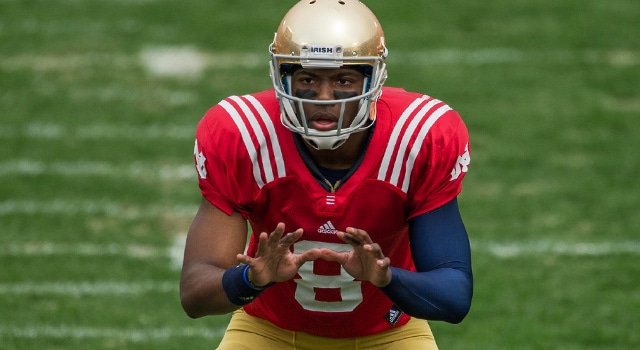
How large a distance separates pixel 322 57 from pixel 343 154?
1.14ft

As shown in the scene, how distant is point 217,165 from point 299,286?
48 centimetres

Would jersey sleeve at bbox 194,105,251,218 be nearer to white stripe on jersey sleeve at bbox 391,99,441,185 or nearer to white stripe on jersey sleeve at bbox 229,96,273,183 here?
white stripe on jersey sleeve at bbox 229,96,273,183

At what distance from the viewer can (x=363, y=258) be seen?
3.46 metres

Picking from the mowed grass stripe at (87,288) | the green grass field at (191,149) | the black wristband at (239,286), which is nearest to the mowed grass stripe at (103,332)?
the green grass field at (191,149)

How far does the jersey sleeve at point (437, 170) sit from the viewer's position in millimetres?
3775

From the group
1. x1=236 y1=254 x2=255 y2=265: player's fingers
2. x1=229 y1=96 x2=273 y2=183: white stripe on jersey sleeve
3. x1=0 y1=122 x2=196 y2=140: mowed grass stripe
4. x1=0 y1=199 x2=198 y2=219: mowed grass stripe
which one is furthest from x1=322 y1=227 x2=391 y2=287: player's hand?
x1=0 y1=122 x2=196 y2=140: mowed grass stripe

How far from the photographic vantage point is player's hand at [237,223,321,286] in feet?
11.3

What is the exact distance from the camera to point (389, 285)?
11.6ft

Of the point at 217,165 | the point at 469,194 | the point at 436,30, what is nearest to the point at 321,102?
the point at 217,165

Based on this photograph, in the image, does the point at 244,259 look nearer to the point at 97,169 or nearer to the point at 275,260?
the point at 275,260

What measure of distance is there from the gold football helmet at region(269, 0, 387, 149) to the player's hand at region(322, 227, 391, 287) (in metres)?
0.38

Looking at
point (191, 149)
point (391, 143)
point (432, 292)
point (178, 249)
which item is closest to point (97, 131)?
point (191, 149)

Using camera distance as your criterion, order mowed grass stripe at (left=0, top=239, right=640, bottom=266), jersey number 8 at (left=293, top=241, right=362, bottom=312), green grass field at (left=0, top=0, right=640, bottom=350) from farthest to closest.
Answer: mowed grass stripe at (left=0, top=239, right=640, bottom=266)
green grass field at (left=0, top=0, right=640, bottom=350)
jersey number 8 at (left=293, top=241, right=362, bottom=312)

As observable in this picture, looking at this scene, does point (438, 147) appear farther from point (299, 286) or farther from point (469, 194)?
point (469, 194)
